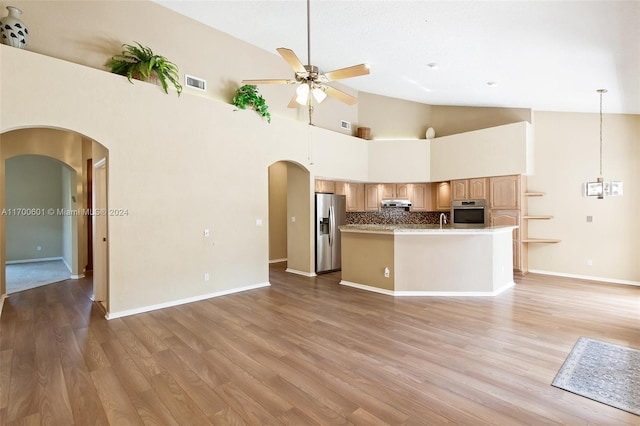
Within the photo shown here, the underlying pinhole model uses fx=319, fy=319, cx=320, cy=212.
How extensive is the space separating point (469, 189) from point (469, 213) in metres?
0.54

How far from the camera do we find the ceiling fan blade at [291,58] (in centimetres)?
285

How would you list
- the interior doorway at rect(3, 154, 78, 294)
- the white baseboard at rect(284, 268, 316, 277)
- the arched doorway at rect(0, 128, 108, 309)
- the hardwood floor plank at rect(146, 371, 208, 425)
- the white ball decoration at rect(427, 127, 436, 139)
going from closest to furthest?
the hardwood floor plank at rect(146, 371, 208, 425)
the arched doorway at rect(0, 128, 108, 309)
the white baseboard at rect(284, 268, 316, 277)
the white ball decoration at rect(427, 127, 436, 139)
the interior doorway at rect(3, 154, 78, 294)

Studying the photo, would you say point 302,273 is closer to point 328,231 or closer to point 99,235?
point 328,231

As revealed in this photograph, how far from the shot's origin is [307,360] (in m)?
2.91

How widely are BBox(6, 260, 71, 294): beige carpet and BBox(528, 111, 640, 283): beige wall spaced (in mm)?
9913

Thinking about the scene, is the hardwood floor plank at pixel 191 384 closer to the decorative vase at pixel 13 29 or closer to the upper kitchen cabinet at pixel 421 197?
the decorative vase at pixel 13 29

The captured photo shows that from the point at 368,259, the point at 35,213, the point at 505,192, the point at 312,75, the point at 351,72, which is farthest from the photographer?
the point at 35,213

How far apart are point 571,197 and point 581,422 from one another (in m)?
5.73

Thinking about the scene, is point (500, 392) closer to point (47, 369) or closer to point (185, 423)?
point (185, 423)

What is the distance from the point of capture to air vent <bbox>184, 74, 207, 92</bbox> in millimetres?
4979

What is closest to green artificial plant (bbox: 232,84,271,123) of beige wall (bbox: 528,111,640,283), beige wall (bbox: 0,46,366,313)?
beige wall (bbox: 0,46,366,313)

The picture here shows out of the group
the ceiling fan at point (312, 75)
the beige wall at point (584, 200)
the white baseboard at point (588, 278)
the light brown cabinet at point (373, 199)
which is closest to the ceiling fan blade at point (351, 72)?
the ceiling fan at point (312, 75)

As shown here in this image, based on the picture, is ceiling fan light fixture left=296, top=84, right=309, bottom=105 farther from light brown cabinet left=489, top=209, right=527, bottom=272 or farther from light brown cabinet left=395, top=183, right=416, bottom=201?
light brown cabinet left=489, top=209, right=527, bottom=272

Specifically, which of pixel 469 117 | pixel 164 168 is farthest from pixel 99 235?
pixel 469 117
